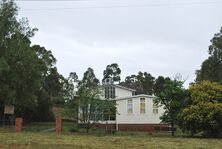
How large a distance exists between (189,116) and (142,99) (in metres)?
21.7

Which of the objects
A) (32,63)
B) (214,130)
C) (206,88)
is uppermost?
(32,63)

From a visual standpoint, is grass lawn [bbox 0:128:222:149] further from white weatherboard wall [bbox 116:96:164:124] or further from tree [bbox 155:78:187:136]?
white weatherboard wall [bbox 116:96:164:124]

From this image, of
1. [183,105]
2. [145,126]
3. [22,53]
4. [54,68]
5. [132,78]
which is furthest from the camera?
[132,78]

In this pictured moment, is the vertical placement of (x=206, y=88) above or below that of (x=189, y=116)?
above

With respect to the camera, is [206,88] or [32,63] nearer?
[206,88]

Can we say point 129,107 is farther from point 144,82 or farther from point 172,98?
point 144,82

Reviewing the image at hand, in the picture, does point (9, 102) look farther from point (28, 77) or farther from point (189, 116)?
point (189, 116)

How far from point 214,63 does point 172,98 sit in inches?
1280

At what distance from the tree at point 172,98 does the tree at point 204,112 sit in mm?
1189

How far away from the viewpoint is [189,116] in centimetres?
3569

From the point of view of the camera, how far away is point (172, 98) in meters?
39.7

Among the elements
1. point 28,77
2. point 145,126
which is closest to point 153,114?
point 145,126

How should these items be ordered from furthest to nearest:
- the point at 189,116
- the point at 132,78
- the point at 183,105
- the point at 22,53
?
the point at 132,78 → the point at 22,53 → the point at 183,105 → the point at 189,116

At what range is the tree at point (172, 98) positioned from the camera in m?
39.0
